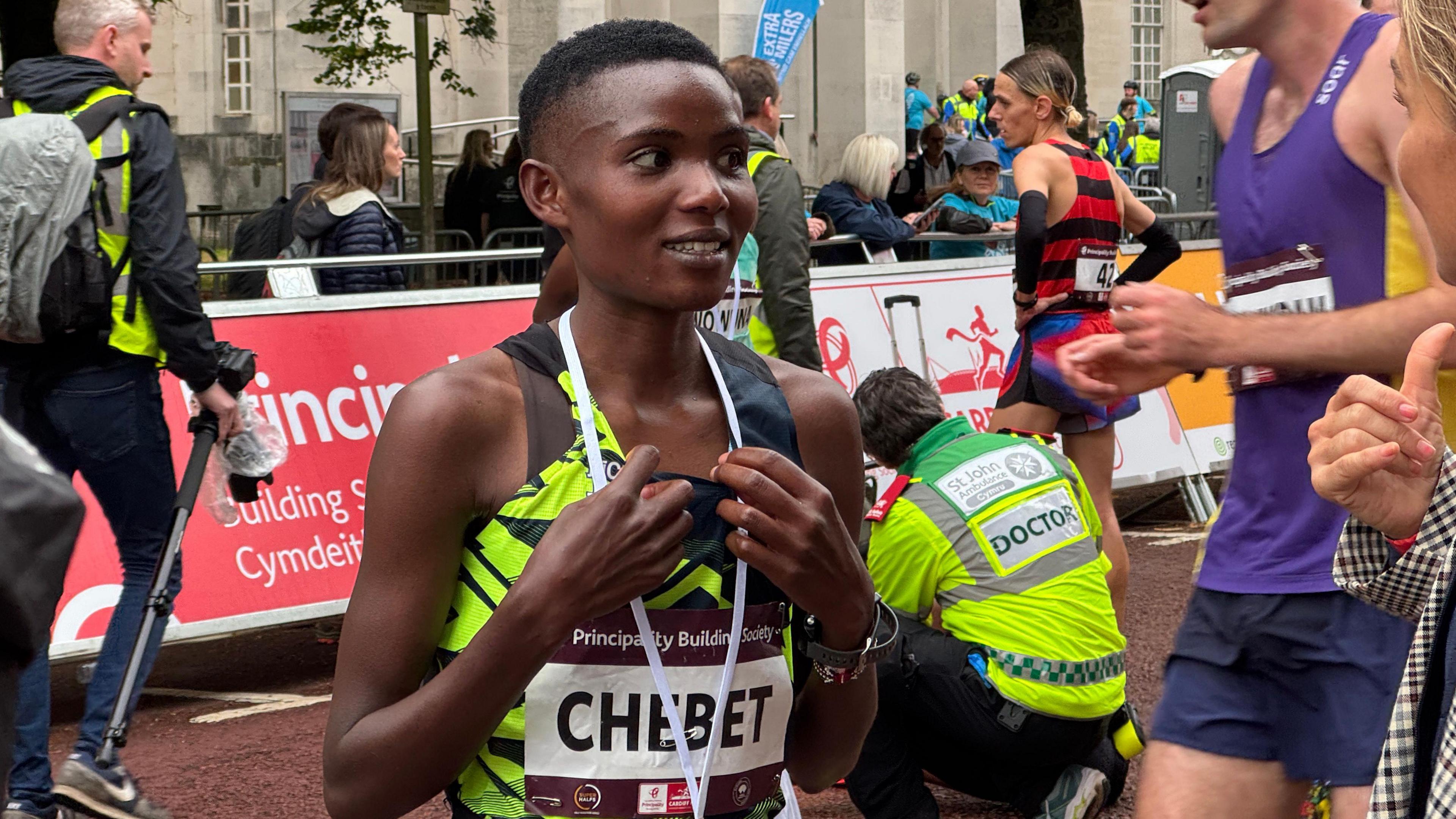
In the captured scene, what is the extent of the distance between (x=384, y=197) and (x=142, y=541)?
1175 cm

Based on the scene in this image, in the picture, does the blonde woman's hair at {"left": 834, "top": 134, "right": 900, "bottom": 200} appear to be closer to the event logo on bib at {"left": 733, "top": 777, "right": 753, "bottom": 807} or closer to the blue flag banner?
the blue flag banner

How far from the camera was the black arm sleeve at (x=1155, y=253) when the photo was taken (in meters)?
6.98

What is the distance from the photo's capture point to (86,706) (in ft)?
15.6

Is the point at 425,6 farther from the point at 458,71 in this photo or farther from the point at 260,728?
the point at 458,71

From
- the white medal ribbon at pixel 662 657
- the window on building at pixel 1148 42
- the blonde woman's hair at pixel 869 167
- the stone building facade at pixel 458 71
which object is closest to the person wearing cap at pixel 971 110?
the stone building facade at pixel 458 71

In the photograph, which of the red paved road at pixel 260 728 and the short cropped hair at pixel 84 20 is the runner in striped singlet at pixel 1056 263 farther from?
the short cropped hair at pixel 84 20

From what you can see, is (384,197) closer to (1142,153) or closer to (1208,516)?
(1208,516)

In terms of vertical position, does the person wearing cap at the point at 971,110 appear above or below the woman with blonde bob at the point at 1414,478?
above

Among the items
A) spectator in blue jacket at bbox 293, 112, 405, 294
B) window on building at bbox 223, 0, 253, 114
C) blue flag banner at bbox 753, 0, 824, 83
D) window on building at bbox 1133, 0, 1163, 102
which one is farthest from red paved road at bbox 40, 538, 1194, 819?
window on building at bbox 1133, 0, 1163, 102

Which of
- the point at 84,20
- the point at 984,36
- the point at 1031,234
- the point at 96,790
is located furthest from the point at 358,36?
the point at 984,36

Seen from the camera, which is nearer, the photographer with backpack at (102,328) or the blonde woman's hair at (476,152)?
the photographer with backpack at (102,328)

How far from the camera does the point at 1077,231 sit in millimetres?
6492

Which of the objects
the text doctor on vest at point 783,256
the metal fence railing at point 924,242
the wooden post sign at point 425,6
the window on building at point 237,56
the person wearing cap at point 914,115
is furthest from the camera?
the window on building at point 237,56

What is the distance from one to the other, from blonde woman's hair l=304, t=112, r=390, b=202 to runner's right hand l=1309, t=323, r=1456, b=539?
6.00 metres
